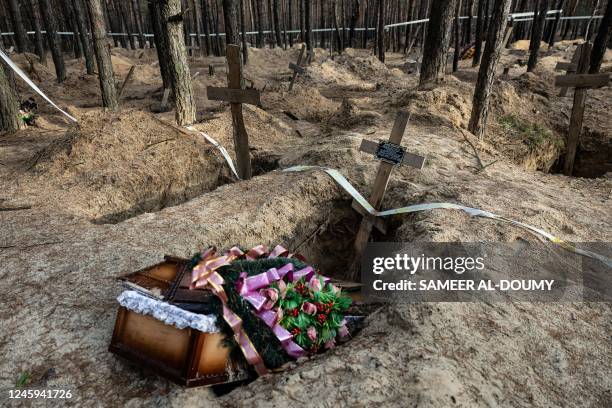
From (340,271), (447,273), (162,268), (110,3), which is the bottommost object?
(340,271)

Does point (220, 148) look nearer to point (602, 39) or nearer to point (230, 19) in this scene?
point (230, 19)

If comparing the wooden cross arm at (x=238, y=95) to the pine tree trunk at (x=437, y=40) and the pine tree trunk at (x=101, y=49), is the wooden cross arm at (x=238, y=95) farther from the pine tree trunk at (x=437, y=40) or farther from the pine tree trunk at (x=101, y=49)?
the pine tree trunk at (x=437, y=40)

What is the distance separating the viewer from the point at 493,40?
6.31 meters

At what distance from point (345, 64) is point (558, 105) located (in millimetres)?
9543

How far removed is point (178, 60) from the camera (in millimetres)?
7566

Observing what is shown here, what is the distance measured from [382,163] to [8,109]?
8168 millimetres

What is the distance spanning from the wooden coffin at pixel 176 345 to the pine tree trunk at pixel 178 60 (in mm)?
5954

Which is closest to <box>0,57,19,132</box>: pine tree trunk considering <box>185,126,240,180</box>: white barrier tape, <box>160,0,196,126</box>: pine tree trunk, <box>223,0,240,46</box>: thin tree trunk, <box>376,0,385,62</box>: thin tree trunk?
<box>160,0,196,126</box>: pine tree trunk

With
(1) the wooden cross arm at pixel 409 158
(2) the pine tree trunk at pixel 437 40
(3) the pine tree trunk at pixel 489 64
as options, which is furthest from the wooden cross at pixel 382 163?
(2) the pine tree trunk at pixel 437 40

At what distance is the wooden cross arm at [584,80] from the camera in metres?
6.51

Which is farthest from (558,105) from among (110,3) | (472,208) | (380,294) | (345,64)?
(110,3)

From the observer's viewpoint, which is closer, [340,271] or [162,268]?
[162,268]

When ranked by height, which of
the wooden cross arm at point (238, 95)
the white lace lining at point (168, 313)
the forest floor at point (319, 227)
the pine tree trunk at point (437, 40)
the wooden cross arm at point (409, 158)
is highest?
the pine tree trunk at point (437, 40)

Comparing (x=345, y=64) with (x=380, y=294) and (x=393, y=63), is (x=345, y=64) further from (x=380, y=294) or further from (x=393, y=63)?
(x=380, y=294)
